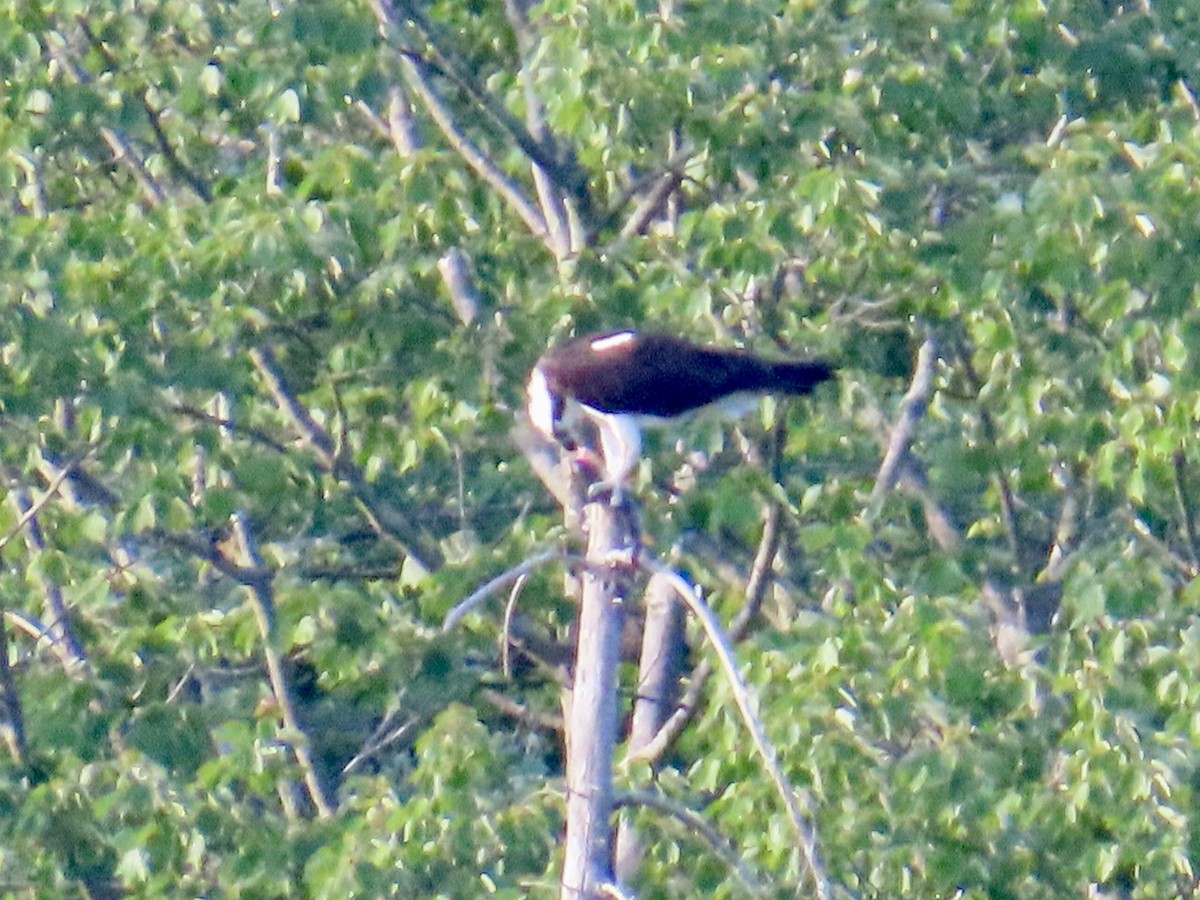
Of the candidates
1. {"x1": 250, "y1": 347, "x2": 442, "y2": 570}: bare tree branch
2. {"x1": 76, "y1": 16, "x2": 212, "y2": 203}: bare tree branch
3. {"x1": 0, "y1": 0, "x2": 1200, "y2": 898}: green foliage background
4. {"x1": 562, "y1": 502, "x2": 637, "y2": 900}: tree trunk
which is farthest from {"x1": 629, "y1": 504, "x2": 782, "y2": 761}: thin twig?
{"x1": 562, "y1": 502, "x2": 637, "y2": 900}: tree trunk

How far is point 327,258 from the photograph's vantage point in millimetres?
6688

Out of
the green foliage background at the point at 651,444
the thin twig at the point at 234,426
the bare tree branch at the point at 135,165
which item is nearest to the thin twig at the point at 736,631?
the green foliage background at the point at 651,444

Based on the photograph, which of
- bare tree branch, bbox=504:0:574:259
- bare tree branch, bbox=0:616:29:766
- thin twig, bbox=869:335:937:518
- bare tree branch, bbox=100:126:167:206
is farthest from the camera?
bare tree branch, bbox=100:126:167:206

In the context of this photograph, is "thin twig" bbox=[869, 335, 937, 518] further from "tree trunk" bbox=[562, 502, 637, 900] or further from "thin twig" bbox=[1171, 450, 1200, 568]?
"tree trunk" bbox=[562, 502, 637, 900]

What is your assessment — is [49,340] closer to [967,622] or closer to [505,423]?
[505,423]

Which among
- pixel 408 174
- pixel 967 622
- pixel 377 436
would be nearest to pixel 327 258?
pixel 408 174

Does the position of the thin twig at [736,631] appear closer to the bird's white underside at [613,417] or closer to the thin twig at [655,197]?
the bird's white underside at [613,417]

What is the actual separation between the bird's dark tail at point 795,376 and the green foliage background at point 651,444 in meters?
0.30

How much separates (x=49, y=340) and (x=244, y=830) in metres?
1.70

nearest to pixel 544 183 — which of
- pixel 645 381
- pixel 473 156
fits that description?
pixel 473 156

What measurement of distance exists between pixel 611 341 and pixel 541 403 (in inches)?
13.2

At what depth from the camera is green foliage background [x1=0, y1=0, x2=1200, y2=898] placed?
629 centimetres

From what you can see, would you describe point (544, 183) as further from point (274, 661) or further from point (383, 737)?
point (383, 737)

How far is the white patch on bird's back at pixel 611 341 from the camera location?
6.25 m
